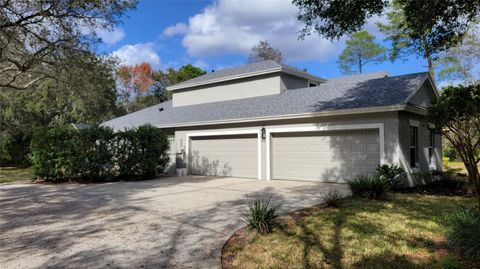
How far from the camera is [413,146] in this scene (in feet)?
41.4

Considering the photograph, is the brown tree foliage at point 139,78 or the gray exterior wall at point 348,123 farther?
the brown tree foliage at point 139,78


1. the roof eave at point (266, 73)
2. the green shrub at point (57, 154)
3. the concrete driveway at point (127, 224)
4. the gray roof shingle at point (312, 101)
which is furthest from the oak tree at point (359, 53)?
the green shrub at point (57, 154)

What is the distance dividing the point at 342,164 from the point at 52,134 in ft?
39.4

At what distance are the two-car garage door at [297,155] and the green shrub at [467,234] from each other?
22.5ft

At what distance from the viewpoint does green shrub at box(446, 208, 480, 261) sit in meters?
4.48

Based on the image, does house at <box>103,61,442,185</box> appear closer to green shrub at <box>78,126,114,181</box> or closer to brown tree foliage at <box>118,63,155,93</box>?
green shrub at <box>78,126,114,181</box>

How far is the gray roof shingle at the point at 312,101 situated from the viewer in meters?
12.5

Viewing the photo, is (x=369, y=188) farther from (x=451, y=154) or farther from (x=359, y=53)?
(x=359, y=53)

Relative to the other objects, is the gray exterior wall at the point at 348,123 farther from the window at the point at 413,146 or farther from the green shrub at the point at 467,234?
the green shrub at the point at 467,234

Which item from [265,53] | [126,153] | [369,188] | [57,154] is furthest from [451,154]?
[57,154]

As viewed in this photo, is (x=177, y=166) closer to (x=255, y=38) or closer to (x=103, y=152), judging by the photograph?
(x=103, y=152)

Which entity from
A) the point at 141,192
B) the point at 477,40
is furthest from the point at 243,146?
the point at 477,40

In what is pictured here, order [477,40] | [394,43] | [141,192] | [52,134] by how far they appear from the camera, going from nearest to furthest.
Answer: [141,192] < [52,134] < [477,40] < [394,43]

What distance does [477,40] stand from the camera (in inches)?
770
